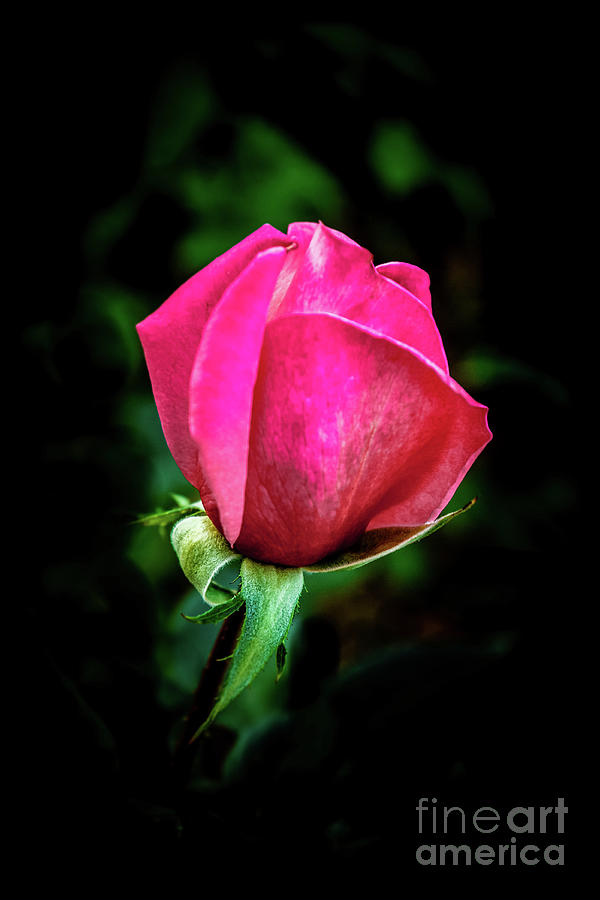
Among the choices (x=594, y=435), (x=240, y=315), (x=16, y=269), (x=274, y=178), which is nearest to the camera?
(x=240, y=315)

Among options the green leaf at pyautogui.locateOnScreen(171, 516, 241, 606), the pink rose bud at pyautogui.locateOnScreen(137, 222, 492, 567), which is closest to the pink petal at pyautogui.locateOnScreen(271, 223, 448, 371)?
the pink rose bud at pyautogui.locateOnScreen(137, 222, 492, 567)

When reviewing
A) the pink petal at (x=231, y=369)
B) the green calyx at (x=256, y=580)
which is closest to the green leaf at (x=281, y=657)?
the green calyx at (x=256, y=580)

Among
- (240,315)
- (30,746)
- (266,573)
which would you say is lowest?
(30,746)

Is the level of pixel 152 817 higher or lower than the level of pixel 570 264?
lower

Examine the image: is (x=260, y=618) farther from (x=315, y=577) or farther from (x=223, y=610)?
(x=315, y=577)

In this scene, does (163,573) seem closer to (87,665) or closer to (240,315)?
(87,665)

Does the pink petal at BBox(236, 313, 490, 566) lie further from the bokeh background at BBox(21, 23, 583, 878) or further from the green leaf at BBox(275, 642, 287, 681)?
the bokeh background at BBox(21, 23, 583, 878)

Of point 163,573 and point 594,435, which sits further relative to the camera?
point 163,573

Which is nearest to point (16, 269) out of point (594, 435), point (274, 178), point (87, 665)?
point (87, 665)
